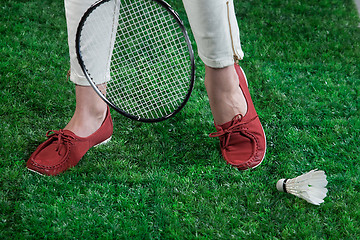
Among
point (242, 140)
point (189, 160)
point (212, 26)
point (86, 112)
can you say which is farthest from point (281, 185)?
point (86, 112)

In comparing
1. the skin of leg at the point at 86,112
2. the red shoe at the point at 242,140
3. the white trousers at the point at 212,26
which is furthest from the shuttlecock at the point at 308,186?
the skin of leg at the point at 86,112

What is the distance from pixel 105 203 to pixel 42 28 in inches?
75.4

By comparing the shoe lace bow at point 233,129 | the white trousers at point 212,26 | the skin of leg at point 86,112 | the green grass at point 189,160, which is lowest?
the green grass at point 189,160

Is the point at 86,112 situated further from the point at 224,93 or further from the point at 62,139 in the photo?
the point at 224,93

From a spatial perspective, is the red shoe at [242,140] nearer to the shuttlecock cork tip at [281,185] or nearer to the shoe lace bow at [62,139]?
the shuttlecock cork tip at [281,185]

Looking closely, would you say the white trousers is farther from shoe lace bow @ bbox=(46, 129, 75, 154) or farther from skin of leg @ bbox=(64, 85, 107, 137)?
shoe lace bow @ bbox=(46, 129, 75, 154)

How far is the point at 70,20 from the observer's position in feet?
5.69

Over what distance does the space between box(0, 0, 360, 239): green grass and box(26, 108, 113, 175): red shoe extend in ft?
0.13

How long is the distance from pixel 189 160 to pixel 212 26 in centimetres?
65

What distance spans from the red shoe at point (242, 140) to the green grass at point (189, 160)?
0.05 m

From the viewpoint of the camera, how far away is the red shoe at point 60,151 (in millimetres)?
1803

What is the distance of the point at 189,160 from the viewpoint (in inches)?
75.9

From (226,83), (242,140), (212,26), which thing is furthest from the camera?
(242,140)

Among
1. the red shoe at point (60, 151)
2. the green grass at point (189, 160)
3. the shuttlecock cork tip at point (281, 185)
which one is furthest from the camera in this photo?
the red shoe at point (60, 151)
